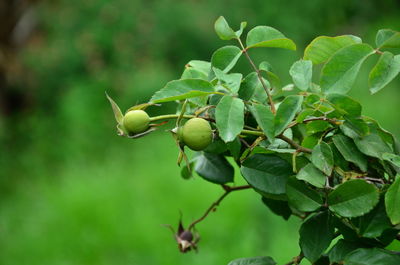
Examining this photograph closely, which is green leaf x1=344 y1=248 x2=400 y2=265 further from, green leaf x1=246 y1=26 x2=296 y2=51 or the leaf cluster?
green leaf x1=246 y1=26 x2=296 y2=51

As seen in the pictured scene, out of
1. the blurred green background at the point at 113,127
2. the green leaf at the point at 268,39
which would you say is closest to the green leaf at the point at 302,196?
the green leaf at the point at 268,39

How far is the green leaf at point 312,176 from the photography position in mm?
398

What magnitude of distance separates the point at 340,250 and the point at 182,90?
163 millimetres

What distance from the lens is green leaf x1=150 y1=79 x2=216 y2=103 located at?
0.39 m

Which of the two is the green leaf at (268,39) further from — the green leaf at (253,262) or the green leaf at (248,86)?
the green leaf at (253,262)

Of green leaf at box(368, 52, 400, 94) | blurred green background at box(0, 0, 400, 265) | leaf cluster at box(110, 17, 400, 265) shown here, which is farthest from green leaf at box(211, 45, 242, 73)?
blurred green background at box(0, 0, 400, 265)

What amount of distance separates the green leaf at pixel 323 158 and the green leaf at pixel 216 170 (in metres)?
0.14

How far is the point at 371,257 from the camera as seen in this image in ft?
1.31

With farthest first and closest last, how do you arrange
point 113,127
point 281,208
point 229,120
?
point 113,127
point 281,208
point 229,120

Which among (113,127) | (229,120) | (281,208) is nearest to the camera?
(229,120)

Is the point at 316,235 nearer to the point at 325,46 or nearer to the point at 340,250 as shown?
the point at 340,250

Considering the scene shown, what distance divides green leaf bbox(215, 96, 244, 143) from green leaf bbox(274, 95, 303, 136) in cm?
3

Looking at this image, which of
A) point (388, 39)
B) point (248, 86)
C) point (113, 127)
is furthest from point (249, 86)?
point (113, 127)

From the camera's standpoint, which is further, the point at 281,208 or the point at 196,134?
the point at 281,208
